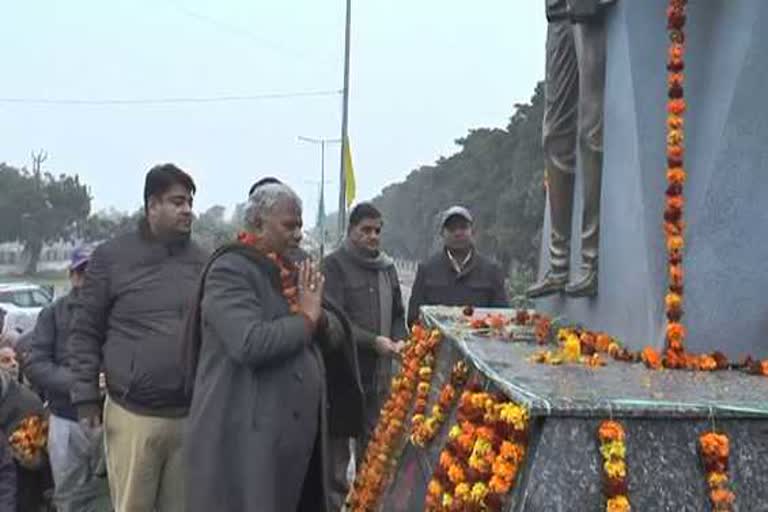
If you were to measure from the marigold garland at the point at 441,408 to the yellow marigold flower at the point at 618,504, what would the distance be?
1.04m

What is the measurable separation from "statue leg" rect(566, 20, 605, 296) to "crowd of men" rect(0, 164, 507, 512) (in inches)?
37.7

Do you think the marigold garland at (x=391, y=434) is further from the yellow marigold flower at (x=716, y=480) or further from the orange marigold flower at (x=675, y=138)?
the yellow marigold flower at (x=716, y=480)

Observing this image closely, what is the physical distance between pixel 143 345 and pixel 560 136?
1.88 m

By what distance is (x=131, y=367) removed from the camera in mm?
4312

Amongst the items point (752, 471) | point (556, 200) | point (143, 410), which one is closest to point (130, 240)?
point (143, 410)

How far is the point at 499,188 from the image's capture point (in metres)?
40.1

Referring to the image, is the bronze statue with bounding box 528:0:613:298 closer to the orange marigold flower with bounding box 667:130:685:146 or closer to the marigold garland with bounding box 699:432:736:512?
the orange marigold flower with bounding box 667:130:685:146

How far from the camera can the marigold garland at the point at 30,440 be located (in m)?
4.78

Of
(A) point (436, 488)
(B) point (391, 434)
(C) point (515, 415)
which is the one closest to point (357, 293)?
(B) point (391, 434)

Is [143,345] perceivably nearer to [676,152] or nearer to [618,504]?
[676,152]

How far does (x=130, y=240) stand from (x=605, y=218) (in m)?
1.97

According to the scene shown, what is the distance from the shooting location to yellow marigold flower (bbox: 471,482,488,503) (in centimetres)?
270

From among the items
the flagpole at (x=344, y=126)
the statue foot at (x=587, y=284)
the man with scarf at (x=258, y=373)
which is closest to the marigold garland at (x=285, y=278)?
the man with scarf at (x=258, y=373)

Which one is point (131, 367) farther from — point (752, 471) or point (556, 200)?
point (752, 471)
